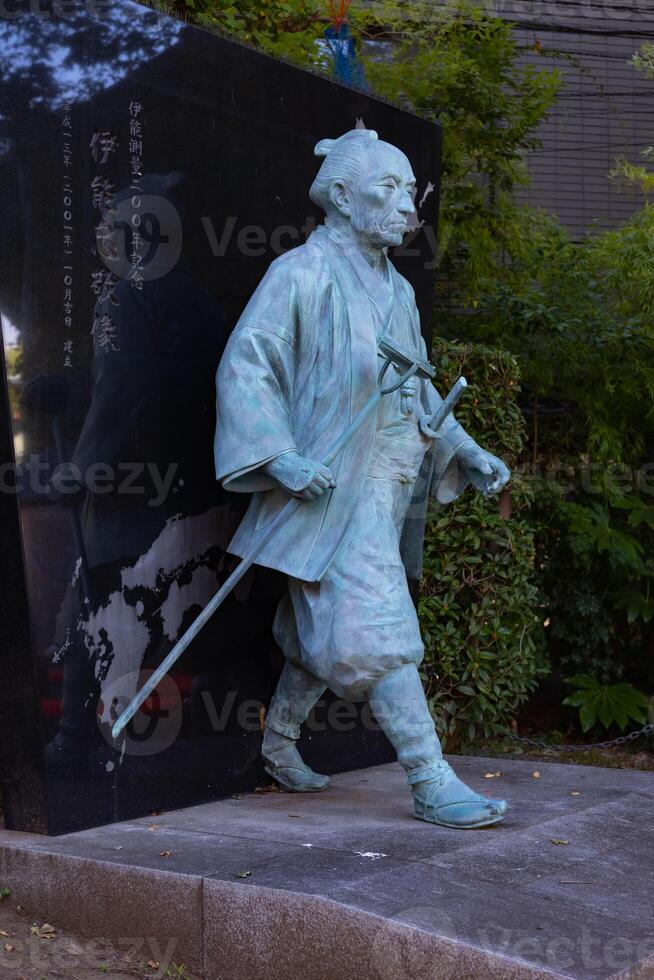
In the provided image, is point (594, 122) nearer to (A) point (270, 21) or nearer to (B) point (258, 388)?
(A) point (270, 21)

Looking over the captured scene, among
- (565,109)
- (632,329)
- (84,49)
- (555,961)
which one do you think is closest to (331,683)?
(555,961)

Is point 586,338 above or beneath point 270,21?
beneath

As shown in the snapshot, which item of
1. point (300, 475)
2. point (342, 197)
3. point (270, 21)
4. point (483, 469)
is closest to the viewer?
point (300, 475)

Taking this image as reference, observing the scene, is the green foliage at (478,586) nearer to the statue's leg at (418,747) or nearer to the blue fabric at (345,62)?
the blue fabric at (345,62)

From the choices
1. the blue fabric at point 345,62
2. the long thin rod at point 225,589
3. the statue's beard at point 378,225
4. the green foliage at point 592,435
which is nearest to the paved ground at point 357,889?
the long thin rod at point 225,589

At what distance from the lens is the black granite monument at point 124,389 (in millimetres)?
3947

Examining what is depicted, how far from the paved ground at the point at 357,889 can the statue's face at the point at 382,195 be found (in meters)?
1.98

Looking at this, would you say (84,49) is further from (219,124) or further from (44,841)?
(44,841)

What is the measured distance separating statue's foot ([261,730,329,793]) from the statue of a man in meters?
0.05

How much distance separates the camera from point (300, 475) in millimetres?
4008

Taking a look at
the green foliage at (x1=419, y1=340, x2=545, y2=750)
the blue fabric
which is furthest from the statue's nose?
the green foliage at (x1=419, y1=340, x2=545, y2=750)

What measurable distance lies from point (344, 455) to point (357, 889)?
1.53 metres

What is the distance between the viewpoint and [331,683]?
4.27 m

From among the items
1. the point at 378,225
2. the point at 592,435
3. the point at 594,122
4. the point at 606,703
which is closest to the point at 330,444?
the point at 378,225
